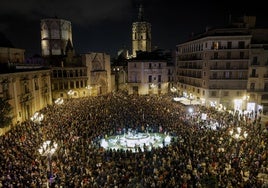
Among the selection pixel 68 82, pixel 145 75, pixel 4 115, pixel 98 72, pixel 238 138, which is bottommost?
pixel 238 138

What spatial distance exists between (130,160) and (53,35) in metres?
58.3

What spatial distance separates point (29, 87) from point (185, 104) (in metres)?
24.0

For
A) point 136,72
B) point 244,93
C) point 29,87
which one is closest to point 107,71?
point 136,72

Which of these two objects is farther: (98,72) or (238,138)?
(98,72)

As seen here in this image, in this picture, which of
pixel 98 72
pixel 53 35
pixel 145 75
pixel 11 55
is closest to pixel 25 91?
pixel 11 55

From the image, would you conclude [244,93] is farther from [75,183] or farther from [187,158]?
[75,183]

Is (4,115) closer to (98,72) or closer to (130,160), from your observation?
(130,160)

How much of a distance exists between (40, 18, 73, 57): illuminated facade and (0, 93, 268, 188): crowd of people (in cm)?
4623

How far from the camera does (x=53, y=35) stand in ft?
209

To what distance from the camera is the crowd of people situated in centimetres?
1316

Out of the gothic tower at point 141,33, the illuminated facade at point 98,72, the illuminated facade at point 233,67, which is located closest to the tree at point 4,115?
the illuminated facade at point 233,67

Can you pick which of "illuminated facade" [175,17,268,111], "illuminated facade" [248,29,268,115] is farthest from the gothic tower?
"illuminated facade" [248,29,268,115]

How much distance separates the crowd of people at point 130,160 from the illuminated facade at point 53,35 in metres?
46.2

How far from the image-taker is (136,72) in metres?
54.0
